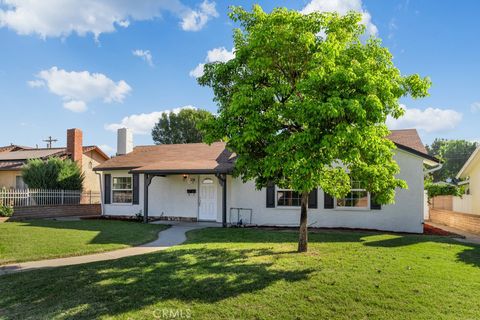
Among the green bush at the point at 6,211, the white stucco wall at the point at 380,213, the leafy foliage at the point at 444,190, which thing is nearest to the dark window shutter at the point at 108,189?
the green bush at the point at 6,211

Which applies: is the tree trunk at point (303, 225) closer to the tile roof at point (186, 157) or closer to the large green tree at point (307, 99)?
the large green tree at point (307, 99)

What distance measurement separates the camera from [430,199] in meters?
22.2

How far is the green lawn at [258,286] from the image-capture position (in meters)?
4.82

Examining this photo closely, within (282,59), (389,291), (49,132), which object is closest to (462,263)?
(389,291)

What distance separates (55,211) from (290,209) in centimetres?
1314

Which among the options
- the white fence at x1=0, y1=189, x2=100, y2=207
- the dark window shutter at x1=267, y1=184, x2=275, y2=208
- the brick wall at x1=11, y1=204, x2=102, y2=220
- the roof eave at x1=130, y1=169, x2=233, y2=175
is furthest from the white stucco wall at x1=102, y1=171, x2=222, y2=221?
the white fence at x1=0, y1=189, x2=100, y2=207

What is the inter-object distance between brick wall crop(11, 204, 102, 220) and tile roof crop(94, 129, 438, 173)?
11.1 feet

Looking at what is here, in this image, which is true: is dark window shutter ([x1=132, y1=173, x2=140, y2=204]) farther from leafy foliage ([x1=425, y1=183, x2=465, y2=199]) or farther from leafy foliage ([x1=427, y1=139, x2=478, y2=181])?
leafy foliage ([x1=427, y1=139, x2=478, y2=181])

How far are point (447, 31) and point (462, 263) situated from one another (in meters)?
8.23

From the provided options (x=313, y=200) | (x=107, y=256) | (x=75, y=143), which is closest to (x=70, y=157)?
(x=75, y=143)

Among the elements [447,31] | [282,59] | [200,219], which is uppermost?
[447,31]

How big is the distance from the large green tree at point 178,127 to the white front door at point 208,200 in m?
24.1

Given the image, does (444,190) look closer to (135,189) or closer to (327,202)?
(327,202)

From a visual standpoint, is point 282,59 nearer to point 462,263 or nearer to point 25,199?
point 462,263
